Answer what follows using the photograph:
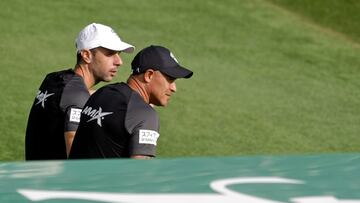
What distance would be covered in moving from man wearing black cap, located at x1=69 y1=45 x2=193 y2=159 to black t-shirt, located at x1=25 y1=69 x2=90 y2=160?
1.57 feet

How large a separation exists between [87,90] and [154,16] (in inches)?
286

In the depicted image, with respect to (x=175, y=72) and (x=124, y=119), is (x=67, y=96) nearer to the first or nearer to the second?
(x=175, y=72)

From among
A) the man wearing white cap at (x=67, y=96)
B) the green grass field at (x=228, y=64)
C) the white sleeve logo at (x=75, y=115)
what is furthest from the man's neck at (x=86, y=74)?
the green grass field at (x=228, y=64)

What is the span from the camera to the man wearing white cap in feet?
20.7

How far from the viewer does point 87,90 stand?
21.1 ft

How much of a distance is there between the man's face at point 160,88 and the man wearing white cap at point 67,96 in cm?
51

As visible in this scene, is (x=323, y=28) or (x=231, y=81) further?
(x=323, y=28)

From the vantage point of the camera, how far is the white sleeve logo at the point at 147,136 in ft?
17.9

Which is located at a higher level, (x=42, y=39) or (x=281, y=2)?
(x=281, y=2)

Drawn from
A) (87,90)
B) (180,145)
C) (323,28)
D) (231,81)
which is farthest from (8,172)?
(323,28)

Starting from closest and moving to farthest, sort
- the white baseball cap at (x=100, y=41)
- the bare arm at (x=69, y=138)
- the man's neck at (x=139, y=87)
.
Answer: the man's neck at (x=139, y=87), the bare arm at (x=69, y=138), the white baseball cap at (x=100, y=41)

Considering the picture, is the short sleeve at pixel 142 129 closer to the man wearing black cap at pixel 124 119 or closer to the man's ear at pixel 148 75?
the man wearing black cap at pixel 124 119

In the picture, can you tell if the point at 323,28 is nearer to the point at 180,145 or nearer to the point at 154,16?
the point at 154,16

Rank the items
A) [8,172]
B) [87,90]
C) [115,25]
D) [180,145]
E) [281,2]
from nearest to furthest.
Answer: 1. [8,172]
2. [87,90]
3. [180,145]
4. [115,25]
5. [281,2]
